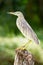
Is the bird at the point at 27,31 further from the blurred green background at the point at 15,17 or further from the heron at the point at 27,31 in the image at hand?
the blurred green background at the point at 15,17

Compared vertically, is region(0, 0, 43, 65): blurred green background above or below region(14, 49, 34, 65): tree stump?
above

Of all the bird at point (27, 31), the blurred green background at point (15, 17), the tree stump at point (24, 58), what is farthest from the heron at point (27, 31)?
the blurred green background at point (15, 17)

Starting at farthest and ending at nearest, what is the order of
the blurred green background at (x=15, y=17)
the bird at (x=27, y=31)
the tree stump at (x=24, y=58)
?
the blurred green background at (x=15, y=17), the bird at (x=27, y=31), the tree stump at (x=24, y=58)

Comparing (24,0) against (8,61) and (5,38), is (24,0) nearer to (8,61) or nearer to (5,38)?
(5,38)

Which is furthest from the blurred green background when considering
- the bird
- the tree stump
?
the tree stump

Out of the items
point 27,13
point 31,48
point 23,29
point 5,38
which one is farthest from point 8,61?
point 23,29

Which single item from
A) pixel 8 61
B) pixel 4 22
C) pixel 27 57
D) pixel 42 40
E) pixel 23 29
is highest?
pixel 4 22

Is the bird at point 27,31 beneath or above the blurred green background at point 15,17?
beneath

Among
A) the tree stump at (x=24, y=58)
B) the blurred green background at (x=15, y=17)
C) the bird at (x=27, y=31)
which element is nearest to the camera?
the tree stump at (x=24, y=58)

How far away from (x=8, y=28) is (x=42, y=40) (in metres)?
1.02

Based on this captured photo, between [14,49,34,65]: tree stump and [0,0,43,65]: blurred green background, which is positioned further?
[0,0,43,65]: blurred green background

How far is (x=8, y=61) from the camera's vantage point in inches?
344

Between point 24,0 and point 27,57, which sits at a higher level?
point 24,0

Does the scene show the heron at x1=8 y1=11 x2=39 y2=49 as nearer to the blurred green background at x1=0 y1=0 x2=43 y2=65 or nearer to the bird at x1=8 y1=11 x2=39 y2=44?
the bird at x1=8 y1=11 x2=39 y2=44
